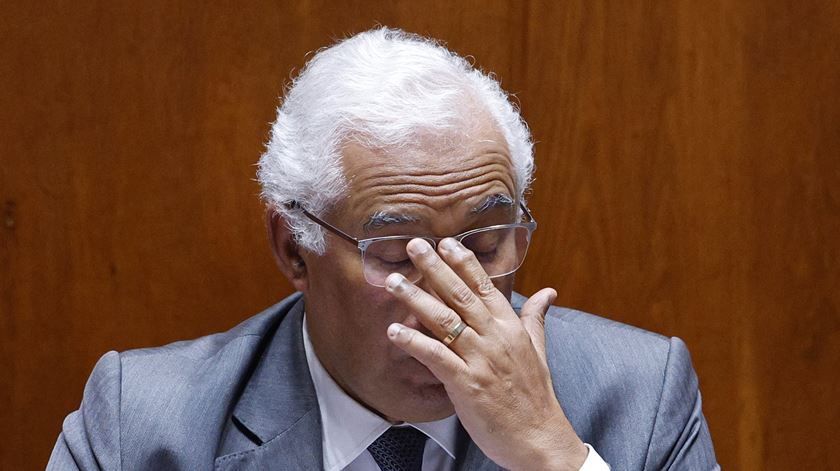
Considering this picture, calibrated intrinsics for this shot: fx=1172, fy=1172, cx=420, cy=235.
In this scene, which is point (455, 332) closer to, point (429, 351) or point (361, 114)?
point (429, 351)

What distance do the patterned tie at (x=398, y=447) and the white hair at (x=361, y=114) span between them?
331 millimetres

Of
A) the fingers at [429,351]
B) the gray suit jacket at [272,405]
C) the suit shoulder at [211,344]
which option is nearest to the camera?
the fingers at [429,351]

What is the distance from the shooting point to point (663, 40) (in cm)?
221

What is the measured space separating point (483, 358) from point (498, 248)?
0.64 ft

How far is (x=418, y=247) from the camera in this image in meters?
1.63

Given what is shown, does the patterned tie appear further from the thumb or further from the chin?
the thumb

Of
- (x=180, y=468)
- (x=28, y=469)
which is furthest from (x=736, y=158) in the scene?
(x=28, y=469)

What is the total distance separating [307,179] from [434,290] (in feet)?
0.97

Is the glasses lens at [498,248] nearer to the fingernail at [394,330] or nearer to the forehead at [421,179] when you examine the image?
the forehead at [421,179]

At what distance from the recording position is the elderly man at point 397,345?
1657 mm

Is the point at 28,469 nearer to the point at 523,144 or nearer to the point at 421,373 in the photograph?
the point at 421,373

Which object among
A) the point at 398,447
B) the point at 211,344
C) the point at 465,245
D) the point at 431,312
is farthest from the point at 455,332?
the point at 211,344

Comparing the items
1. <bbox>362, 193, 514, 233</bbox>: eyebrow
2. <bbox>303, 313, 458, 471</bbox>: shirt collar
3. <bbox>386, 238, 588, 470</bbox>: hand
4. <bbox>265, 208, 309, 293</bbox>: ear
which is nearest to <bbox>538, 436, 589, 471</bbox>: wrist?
<bbox>386, 238, 588, 470</bbox>: hand

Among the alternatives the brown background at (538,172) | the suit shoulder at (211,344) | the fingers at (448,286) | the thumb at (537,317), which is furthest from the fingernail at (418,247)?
the brown background at (538,172)
